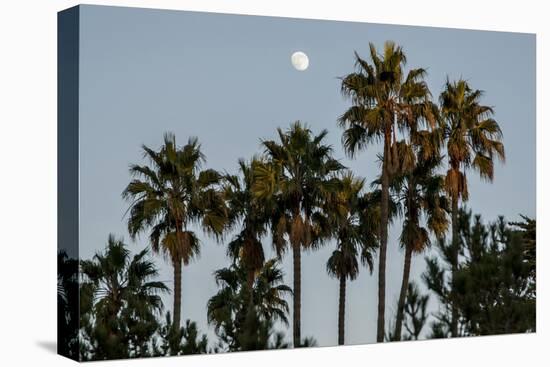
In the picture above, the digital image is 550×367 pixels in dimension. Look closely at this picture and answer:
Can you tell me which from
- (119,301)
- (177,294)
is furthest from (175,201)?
(119,301)

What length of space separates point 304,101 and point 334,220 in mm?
1719

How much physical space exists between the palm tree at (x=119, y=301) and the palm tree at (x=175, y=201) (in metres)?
0.30

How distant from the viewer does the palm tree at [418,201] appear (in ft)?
71.2

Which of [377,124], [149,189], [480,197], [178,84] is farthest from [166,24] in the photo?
[480,197]

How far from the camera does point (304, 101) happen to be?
20.8m

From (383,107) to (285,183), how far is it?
Answer: 6.22ft

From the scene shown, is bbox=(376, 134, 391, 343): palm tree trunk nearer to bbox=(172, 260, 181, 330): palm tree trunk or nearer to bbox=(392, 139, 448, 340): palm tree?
bbox=(392, 139, 448, 340): palm tree

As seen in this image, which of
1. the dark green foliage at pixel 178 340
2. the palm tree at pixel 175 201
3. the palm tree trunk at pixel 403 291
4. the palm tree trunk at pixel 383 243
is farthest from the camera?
the palm tree trunk at pixel 403 291

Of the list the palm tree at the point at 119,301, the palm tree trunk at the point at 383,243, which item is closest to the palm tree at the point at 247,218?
the palm tree at the point at 119,301

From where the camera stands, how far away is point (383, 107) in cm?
2158

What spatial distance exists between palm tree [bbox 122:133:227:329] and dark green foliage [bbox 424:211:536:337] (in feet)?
11.9

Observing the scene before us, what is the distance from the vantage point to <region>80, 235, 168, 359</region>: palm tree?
763 inches

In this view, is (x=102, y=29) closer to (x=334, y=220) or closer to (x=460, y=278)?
(x=334, y=220)

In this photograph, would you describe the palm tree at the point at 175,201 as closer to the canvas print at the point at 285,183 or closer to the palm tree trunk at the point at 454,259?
the canvas print at the point at 285,183
